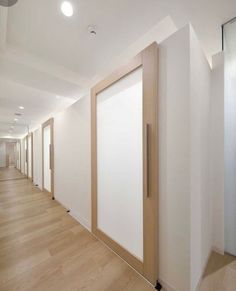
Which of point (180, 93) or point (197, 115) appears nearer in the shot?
point (180, 93)

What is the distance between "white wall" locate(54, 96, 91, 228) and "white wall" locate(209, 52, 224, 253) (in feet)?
6.02

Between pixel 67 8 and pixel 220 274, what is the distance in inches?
129

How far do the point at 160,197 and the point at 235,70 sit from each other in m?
1.83

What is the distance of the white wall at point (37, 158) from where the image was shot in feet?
15.9

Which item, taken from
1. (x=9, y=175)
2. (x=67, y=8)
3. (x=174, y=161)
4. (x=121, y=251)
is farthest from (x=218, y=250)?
(x=9, y=175)

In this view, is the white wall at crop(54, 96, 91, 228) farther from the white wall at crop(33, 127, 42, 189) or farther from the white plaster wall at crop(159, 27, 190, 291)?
the white wall at crop(33, 127, 42, 189)

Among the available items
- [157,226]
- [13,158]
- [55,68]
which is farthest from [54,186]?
[13,158]

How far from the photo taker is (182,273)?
3.69 ft

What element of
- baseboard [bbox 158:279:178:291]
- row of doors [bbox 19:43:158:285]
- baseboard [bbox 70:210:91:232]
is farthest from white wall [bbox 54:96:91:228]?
baseboard [bbox 158:279:178:291]

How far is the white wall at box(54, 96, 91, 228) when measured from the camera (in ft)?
7.76

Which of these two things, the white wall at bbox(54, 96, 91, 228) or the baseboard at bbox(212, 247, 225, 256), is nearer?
the baseboard at bbox(212, 247, 225, 256)

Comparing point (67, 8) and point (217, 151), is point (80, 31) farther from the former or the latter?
point (217, 151)

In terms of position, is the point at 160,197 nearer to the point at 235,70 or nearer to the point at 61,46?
the point at 235,70

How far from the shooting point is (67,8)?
4.66ft
